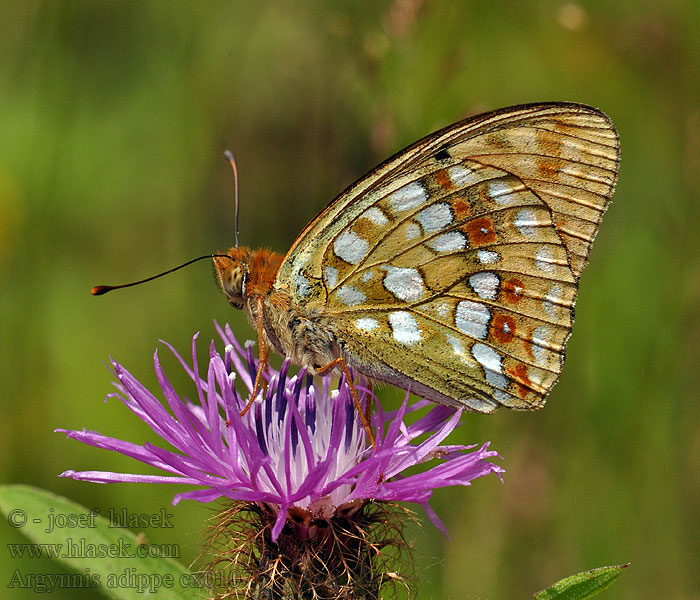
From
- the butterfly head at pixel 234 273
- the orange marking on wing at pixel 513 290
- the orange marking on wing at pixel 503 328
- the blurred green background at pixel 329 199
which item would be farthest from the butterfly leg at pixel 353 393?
the blurred green background at pixel 329 199

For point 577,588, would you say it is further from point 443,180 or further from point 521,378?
point 443,180

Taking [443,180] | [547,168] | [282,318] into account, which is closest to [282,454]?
[282,318]

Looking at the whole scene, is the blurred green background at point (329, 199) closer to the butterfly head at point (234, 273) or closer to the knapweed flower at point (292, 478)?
the knapweed flower at point (292, 478)

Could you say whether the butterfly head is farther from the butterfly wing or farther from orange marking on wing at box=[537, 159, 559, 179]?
orange marking on wing at box=[537, 159, 559, 179]

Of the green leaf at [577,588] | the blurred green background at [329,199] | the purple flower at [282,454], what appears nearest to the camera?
the green leaf at [577,588]

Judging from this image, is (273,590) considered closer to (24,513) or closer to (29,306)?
(24,513)

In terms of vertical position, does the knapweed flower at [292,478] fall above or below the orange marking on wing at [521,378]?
below
